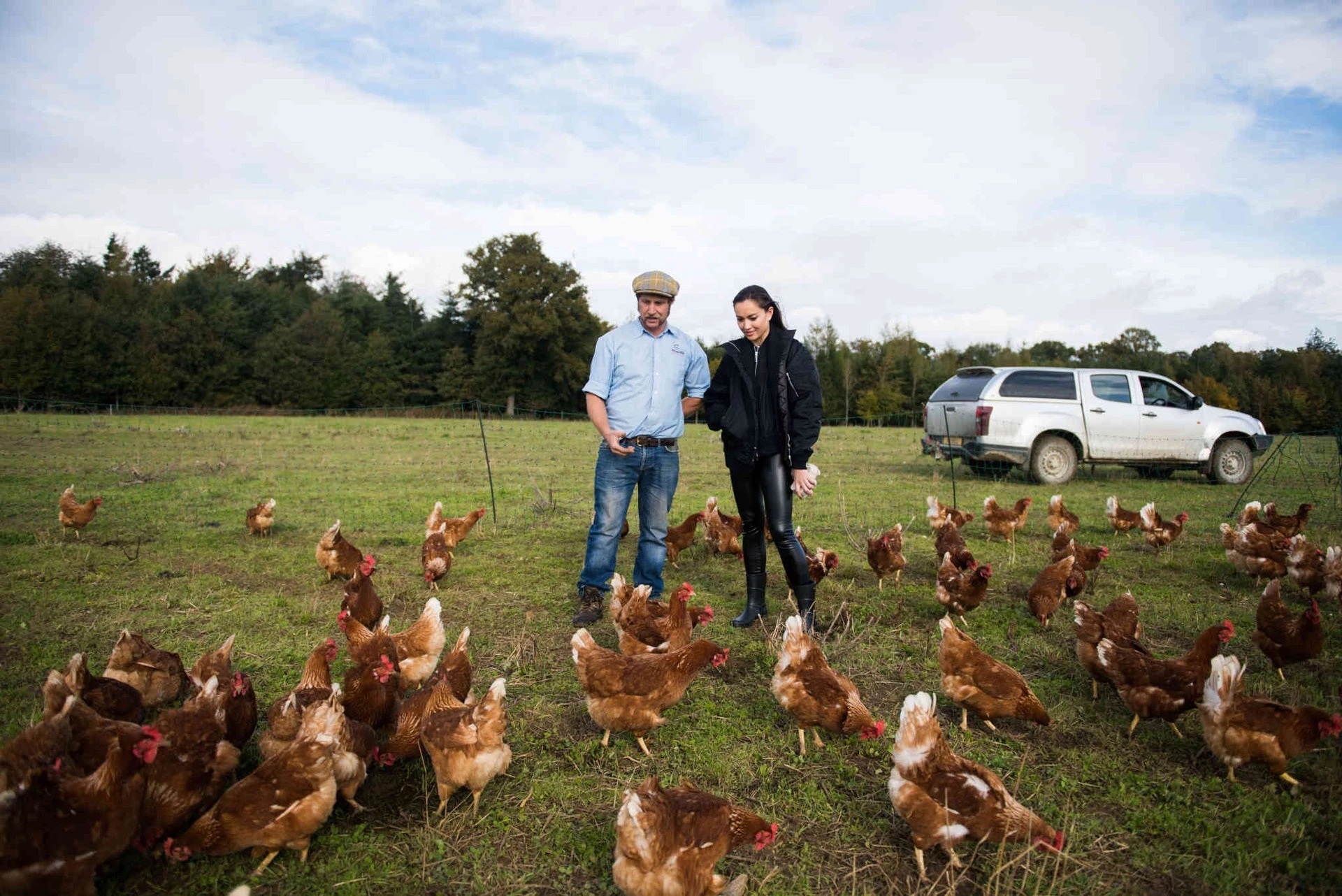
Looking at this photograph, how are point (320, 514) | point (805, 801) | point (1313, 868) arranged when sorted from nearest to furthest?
point (1313, 868)
point (805, 801)
point (320, 514)

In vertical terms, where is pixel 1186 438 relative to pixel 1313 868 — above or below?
above

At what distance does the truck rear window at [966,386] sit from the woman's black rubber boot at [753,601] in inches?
349

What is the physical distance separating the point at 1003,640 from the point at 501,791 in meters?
3.53

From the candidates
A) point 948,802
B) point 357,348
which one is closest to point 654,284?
point 948,802

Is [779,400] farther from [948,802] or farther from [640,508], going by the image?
[948,802]

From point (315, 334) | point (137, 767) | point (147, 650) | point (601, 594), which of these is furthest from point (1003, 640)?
point (315, 334)

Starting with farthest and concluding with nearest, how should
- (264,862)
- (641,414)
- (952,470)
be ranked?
(952,470) < (641,414) < (264,862)

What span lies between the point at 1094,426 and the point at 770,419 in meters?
10.1

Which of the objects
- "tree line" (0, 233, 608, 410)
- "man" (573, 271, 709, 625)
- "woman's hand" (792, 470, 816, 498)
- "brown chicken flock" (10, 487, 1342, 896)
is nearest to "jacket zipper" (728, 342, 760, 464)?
"woman's hand" (792, 470, 816, 498)

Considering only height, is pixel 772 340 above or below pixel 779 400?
above

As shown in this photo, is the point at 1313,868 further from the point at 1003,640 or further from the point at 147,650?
the point at 147,650

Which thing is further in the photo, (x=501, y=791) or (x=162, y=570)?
(x=162, y=570)

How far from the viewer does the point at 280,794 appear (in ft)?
8.40

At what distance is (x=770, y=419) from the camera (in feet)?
14.3
